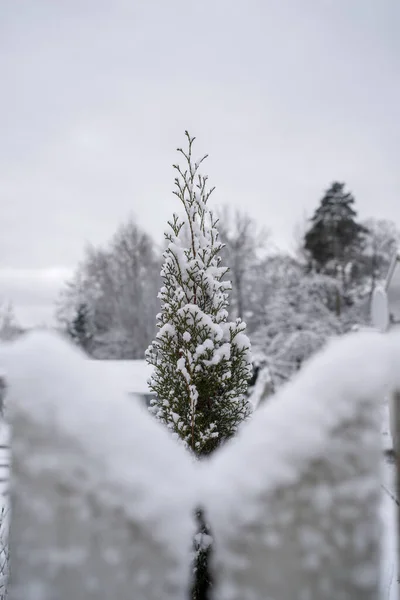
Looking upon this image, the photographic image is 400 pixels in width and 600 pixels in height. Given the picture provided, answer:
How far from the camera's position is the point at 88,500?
4.07 ft

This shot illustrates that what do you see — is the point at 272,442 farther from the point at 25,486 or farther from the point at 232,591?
the point at 25,486

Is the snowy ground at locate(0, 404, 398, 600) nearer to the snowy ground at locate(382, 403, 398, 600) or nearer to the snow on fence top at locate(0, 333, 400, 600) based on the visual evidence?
the snowy ground at locate(382, 403, 398, 600)

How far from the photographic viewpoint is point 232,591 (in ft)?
4.04

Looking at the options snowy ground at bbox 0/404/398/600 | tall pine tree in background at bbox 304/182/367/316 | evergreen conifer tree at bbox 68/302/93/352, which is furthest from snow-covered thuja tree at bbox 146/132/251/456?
evergreen conifer tree at bbox 68/302/93/352

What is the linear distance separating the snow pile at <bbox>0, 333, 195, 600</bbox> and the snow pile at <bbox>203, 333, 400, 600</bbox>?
130mm

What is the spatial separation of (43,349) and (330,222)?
26541 mm

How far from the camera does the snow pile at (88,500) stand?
1216 mm

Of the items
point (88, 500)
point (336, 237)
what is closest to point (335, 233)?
point (336, 237)

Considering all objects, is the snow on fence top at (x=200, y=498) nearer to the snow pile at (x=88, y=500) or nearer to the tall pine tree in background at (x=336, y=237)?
the snow pile at (x=88, y=500)

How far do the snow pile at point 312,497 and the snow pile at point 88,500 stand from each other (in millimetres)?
130

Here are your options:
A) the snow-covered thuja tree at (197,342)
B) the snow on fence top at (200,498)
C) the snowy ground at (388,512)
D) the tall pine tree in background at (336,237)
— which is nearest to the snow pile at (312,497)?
the snow on fence top at (200,498)

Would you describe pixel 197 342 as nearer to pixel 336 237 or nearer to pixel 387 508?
pixel 387 508

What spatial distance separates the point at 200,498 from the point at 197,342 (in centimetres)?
229

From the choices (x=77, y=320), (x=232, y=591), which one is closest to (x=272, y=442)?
(x=232, y=591)
